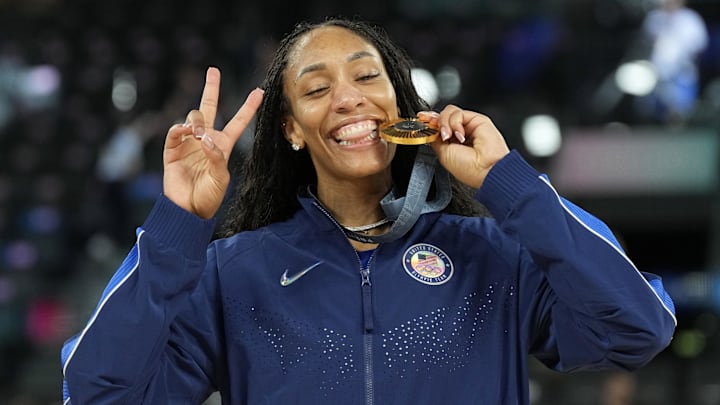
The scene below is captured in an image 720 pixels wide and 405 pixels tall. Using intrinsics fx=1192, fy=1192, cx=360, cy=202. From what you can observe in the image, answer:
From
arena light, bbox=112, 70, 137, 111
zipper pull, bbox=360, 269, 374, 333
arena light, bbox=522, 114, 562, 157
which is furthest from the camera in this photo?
arena light, bbox=112, 70, 137, 111

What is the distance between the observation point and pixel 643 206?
8922 millimetres

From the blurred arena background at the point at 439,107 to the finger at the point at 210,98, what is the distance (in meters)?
4.93

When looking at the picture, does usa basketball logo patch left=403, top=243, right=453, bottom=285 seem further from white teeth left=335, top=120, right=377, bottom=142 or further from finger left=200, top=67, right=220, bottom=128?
finger left=200, top=67, right=220, bottom=128

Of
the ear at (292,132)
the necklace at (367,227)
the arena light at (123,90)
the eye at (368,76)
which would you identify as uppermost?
the eye at (368,76)

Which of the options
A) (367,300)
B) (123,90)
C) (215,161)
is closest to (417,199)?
(367,300)

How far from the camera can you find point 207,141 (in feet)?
8.82

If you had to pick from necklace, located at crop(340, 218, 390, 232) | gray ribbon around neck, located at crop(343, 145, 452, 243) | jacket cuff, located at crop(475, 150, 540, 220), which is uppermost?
jacket cuff, located at crop(475, 150, 540, 220)

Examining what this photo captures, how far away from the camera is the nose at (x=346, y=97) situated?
115 inches

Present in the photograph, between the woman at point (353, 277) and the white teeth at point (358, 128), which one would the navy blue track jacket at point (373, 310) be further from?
the white teeth at point (358, 128)

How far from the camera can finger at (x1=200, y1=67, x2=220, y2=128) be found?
9.14 feet

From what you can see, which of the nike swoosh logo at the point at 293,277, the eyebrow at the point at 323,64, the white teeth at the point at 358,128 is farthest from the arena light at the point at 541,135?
the nike swoosh logo at the point at 293,277

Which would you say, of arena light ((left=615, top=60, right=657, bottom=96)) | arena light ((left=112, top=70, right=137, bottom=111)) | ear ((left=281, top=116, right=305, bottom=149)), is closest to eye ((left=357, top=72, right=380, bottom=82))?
ear ((left=281, top=116, right=305, bottom=149))

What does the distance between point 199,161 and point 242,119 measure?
14cm

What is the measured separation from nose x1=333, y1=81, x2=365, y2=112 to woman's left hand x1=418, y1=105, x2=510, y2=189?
0.57 ft
